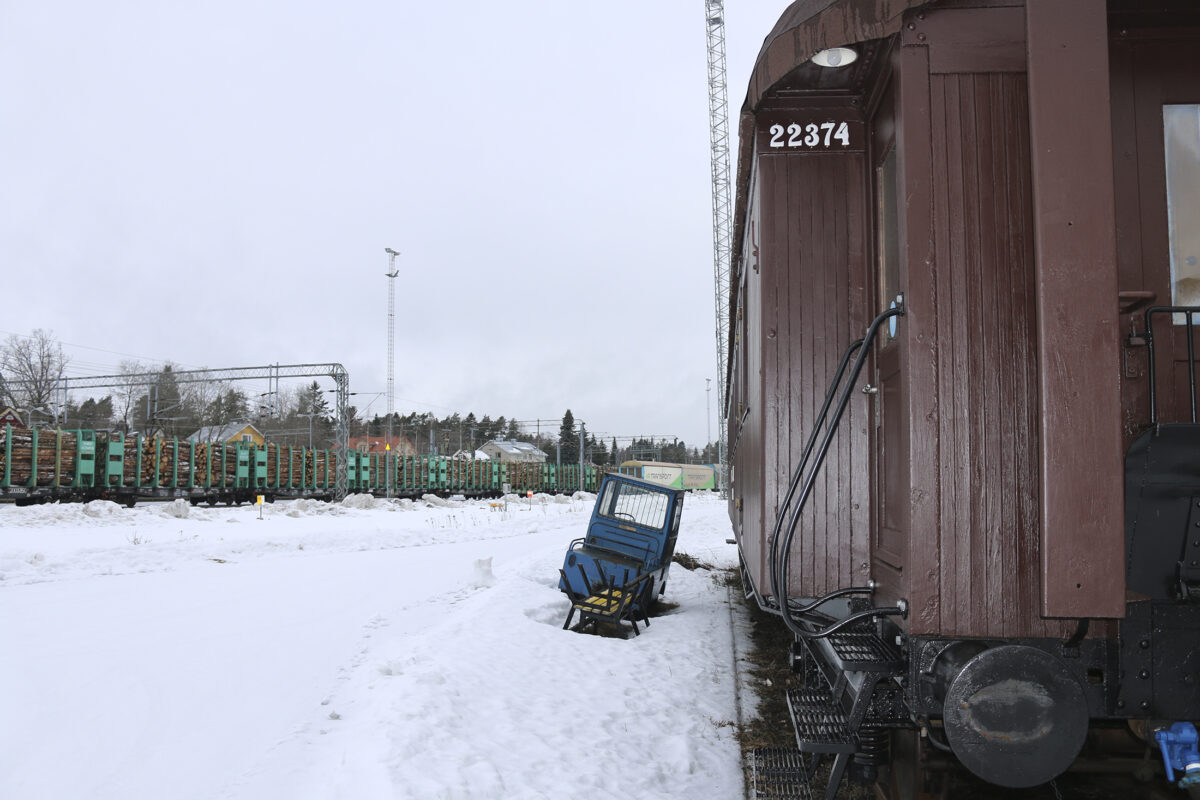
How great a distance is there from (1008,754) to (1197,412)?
1347 millimetres

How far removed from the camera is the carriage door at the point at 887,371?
299 centimetres

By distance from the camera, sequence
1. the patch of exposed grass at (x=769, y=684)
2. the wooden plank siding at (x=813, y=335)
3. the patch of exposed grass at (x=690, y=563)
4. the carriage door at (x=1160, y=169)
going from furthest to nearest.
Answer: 1. the patch of exposed grass at (x=690, y=563)
2. the patch of exposed grass at (x=769, y=684)
3. the wooden plank siding at (x=813, y=335)
4. the carriage door at (x=1160, y=169)

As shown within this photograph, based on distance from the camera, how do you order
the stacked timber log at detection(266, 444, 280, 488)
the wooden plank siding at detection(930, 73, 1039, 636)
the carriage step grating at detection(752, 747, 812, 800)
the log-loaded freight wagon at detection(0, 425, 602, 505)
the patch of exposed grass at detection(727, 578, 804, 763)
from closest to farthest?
the wooden plank siding at detection(930, 73, 1039, 636)
the carriage step grating at detection(752, 747, 812, 800)
the patch of exposed grass at detection(727, 578, 804, 763)
the log-loaded freight wagon at detection(0, 425, 602, 505)
the stacked timber log at detection(266, 444, 280, 488)

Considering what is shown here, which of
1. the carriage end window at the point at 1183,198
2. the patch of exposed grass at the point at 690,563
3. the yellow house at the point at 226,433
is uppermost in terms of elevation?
the carriage end window at the point at 1183,198

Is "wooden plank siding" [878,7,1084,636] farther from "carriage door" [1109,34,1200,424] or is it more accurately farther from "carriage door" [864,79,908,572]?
"carriage door" [1109,34,1200,424]

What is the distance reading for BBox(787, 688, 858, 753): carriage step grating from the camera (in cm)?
279

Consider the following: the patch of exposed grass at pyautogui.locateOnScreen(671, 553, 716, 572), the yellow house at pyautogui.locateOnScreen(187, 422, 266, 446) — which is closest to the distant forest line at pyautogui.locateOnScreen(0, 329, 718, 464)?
the yellow house at pyautogui.locateOnScreen(187, 422, 266, 446)

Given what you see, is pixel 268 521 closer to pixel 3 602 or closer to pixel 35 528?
pixel 35 528

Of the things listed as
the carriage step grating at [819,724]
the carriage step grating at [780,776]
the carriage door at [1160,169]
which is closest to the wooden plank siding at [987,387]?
the carriage door at [1160,169]

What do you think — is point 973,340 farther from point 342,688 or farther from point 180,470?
point 180,470

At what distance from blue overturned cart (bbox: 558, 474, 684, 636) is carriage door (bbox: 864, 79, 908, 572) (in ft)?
19.7

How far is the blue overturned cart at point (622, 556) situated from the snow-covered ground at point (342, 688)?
0.47 m

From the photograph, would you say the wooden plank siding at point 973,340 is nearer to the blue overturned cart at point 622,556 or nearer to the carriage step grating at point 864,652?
the carriage step grating at point 864,652

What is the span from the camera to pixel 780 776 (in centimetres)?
350
